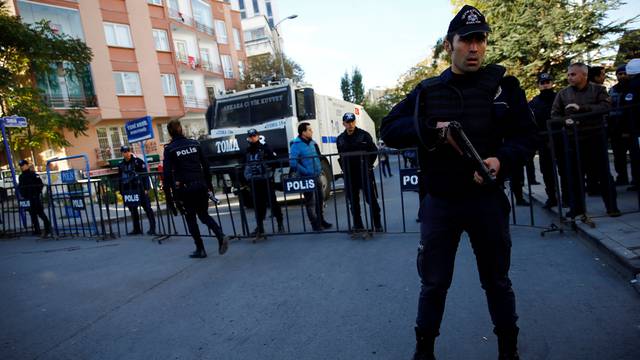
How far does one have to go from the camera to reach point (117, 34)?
24844 millimetres

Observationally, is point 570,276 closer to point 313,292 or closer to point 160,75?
point 313,292

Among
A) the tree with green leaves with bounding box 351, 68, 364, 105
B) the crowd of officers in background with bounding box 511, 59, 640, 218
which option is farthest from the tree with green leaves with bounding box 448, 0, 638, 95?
the tree with green leaves with bounding box 351, 68, 364, 105

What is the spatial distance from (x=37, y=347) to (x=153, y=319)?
0.88 meters

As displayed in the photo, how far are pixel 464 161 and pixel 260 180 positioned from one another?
499 centimetres

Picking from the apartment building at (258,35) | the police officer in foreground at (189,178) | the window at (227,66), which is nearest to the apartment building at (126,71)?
the window at (227,66)

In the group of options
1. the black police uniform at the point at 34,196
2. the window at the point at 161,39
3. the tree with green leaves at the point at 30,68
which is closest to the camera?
the black police uniform at the point at 34,196

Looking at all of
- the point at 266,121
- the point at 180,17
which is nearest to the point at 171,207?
the point at 266,121

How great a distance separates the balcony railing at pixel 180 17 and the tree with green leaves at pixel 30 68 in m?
11.6

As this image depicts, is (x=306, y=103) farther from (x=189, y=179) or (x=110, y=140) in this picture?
(x=110, y=140)

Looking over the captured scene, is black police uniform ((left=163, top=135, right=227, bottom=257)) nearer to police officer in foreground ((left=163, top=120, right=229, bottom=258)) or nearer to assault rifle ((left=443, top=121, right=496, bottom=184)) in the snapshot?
police officer in foreground ((left=163, top=120, right=229, bottom=258))

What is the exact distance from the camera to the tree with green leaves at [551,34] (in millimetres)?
14672

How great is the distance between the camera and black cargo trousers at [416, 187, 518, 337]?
2.15 metres

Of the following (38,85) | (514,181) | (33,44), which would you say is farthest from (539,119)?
(38,85)

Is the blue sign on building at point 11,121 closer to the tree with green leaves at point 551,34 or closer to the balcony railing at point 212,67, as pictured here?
the tree with green leaves at point 551,34
